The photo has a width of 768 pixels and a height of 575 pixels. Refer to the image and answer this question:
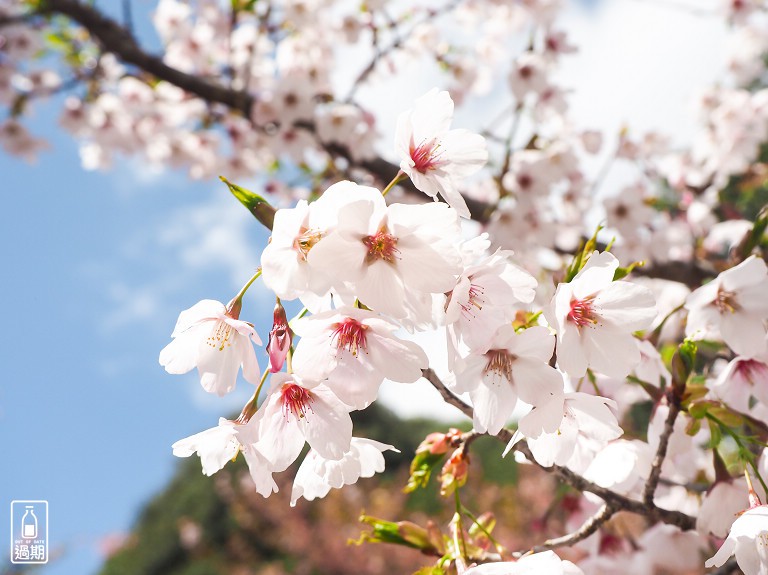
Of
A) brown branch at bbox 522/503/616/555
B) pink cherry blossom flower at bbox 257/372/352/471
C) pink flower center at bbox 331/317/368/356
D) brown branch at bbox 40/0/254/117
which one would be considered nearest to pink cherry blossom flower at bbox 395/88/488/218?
pink flower center at bbox 331/317/368/356

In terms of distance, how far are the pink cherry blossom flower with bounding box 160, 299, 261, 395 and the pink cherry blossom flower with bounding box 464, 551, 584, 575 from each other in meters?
0.42

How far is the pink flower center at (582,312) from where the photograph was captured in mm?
923

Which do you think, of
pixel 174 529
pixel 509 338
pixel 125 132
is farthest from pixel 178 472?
pixel 509 338

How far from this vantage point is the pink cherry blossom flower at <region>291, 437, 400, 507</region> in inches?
38.5

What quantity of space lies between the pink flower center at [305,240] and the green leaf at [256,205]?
0.05 meters

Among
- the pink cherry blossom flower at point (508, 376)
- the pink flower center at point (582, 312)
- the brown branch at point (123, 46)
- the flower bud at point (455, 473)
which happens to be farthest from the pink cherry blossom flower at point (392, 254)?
the brown branch at point (123, 46)

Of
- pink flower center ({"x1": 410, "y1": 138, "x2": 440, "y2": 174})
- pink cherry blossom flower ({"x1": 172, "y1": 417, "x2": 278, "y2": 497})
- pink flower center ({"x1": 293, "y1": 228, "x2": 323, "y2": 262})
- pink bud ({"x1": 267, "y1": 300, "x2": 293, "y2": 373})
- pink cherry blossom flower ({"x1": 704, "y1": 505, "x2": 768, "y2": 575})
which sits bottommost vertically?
pink cherry blossom flower ({"x1": 172, "y1": 417, "x2": 278, "y2": 497})

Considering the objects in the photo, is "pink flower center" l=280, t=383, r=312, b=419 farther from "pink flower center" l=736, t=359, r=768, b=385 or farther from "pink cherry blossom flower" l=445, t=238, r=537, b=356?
"pink flower center" l=736, t=359, r=768, b=385

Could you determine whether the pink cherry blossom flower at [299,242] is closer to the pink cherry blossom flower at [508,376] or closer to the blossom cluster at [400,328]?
the blossom cluster at [400,328]

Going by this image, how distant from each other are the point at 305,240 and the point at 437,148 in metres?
0.27

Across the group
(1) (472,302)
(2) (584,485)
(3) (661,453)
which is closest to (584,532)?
(2) (584,485)

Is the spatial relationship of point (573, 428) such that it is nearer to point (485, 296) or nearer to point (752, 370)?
point (485, 296)

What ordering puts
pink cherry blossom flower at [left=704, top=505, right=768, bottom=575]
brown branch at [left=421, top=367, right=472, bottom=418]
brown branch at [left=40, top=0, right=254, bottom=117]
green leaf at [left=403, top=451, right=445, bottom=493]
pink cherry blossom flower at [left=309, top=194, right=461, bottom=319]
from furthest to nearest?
brown branch at [left=40, top=0, right=254, bottom=117]
green leaf at [left=403, top=451, right=445, bottom=493]
brown branch at [left=421, top=367, right=472, bottom=418]
pink cherry blossom flower at [left=704, top=505, right=768, bottom=575]
pink cherry blossom flower at [left=309, top=194, right=461, bottom=319]

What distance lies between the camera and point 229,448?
0.96 meters
